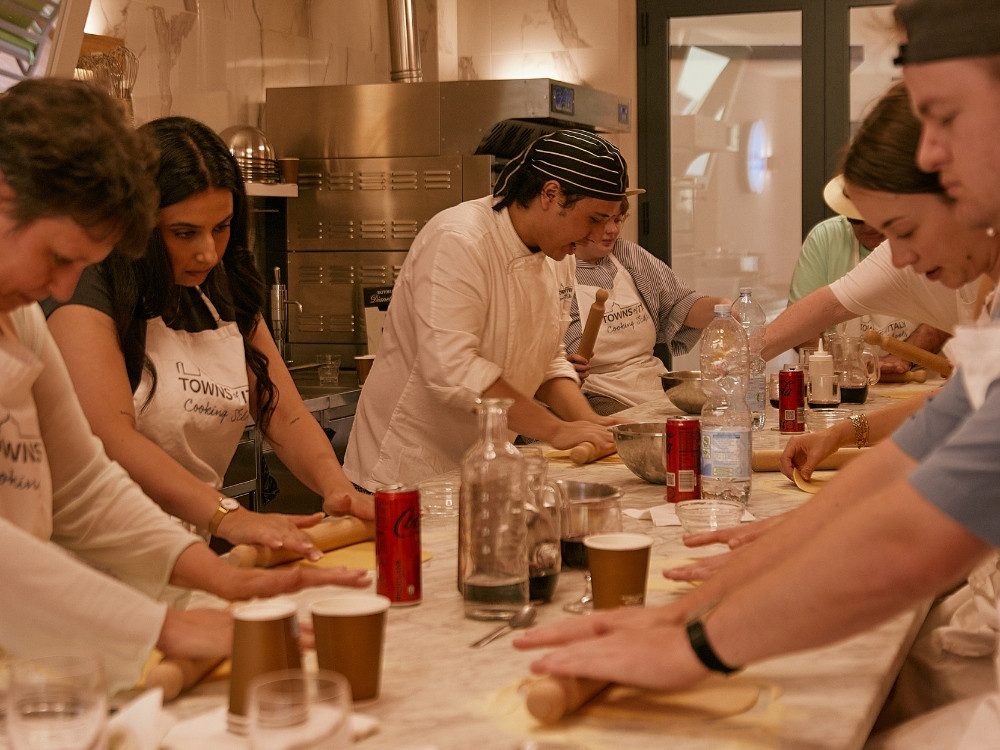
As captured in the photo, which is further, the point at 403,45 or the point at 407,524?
the point at 403,45

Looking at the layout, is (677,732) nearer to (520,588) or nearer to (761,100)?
(520,588)

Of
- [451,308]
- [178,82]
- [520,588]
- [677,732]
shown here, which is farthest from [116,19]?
[677,732]

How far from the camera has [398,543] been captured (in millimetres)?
1601

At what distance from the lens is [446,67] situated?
6.57m

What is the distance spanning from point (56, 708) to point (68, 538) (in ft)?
2.54

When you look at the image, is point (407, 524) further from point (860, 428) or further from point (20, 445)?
point (860, 428)

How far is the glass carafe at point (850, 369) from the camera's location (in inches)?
142

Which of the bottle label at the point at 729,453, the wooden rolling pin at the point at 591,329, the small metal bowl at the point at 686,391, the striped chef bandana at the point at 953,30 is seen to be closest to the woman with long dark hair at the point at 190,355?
the bottle label at the point at 729,453

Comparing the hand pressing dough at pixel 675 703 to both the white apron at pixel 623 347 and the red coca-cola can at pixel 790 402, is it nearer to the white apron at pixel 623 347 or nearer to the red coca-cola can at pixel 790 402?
the red coca-cola can at pixel 790 402

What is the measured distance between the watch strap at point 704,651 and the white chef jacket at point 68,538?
2.04 feet

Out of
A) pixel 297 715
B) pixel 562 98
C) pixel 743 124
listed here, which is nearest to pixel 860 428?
pixel 297 715

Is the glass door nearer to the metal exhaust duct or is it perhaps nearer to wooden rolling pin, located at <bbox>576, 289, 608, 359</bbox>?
the metal exhaust duct

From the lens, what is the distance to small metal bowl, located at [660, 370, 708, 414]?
11.0 feet

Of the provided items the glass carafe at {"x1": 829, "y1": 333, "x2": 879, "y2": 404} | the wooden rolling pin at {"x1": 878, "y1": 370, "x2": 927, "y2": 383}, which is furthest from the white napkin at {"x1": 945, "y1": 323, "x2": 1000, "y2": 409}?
the wooden rolling pin at {"x1": 878, "y1": 370, "x2": 927, "y2": 383}
